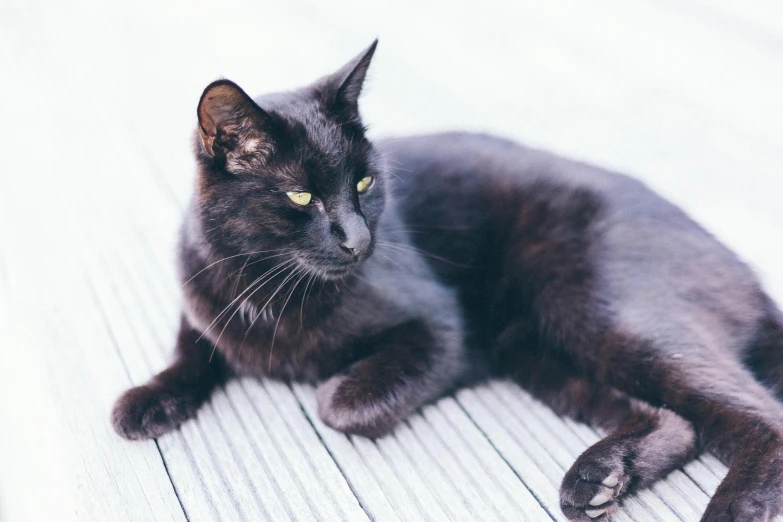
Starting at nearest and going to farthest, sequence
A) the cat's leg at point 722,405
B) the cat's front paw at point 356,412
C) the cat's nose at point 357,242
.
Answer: the cat's leg at point 722,405 < the cat's nose at point 357,242 < the cat's front paw at point 356,412

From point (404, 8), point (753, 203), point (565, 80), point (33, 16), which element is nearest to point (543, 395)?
point (753, 203)

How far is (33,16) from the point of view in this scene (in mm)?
4305

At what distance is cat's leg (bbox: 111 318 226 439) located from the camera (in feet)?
4.85

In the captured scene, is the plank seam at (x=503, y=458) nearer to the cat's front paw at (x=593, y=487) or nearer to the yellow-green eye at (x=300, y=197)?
the cat's front paw at (x=593, y=487)

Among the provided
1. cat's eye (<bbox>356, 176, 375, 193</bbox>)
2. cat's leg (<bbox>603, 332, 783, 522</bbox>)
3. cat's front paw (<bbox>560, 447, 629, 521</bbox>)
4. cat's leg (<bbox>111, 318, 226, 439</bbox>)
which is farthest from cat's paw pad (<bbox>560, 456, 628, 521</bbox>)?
cat's leg (<bbox>111, 318, 226, 439</bbox>)

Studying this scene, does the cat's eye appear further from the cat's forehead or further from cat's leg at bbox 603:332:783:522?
cat's leg at bbox 603:332:783:522

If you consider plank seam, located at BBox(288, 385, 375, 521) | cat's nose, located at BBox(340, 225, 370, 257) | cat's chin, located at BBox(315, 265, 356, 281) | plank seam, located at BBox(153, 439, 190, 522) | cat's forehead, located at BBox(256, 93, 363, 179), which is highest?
cat's forehead, located at BBox(256, 93, 363, 179)

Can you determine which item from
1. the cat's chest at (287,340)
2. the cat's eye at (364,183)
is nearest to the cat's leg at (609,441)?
the cat's chest at (287,340)

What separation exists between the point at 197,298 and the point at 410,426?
22.4 inches

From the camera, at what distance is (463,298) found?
180cm

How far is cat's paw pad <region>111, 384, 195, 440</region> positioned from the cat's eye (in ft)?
2.04

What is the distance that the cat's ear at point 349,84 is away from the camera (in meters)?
1.42

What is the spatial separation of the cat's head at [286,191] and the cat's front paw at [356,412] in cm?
28

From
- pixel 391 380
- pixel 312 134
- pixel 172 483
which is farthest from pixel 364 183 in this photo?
pixel 172 483
